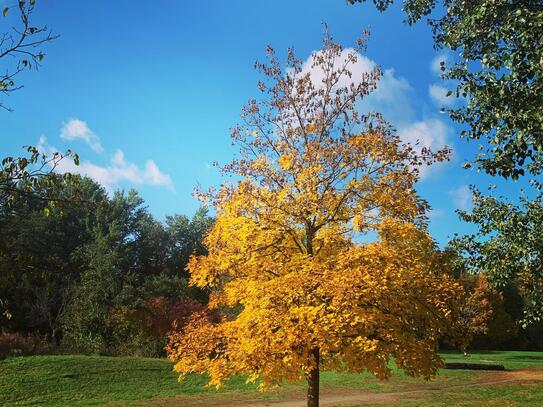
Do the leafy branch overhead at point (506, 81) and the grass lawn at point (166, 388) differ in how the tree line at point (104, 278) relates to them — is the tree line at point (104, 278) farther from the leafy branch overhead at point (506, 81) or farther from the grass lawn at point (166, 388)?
the leafy branch overhead at point (506, 81)

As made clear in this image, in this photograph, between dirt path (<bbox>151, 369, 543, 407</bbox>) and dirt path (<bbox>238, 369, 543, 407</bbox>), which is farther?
dirt path (<bbox>238, 369, 543, 407</bbox>)

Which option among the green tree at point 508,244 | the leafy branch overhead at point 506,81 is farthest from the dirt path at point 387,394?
the leafy branch overhead at point 506,81

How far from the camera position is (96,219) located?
47344mm

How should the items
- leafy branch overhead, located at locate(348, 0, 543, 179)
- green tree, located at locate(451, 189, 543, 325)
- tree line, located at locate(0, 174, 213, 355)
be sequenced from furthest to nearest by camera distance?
tree line, located at locate(0, 174, 213, 355) < green tree, located at locate(451, 189, 543, 325) < leafy branch overhead, located at locate(348, 0, 543, 179)

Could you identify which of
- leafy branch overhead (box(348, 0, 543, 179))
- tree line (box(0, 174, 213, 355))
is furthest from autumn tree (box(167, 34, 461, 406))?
tree line (box(0, 174, 213, 355))

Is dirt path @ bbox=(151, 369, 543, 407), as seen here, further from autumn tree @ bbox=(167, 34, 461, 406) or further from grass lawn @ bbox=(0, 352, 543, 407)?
autumn tree @ bbox=(167, 34, 461, 406)

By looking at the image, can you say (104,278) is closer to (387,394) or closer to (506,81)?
(387,394)

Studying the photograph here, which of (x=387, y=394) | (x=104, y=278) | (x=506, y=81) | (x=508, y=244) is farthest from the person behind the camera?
(x=104, y=278)

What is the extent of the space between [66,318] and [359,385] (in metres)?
19.0

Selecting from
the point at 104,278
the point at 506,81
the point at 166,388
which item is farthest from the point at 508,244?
the point at 104,278

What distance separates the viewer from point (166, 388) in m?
20.5

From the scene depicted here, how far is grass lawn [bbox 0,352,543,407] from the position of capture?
696 inches

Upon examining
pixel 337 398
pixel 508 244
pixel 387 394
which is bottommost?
pixel 337 398

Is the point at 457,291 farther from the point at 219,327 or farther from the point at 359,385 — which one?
the point at 359,385
